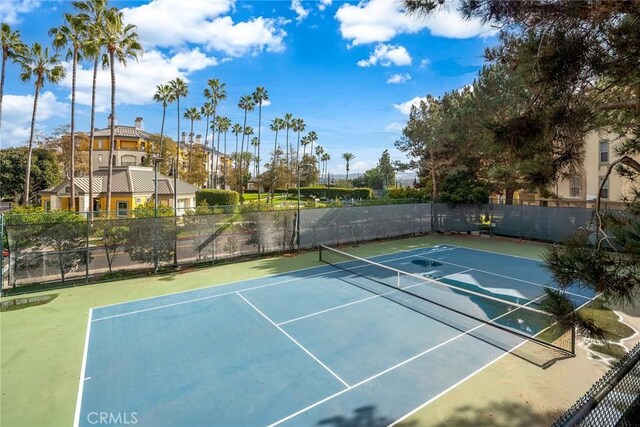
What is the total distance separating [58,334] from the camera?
302 inches

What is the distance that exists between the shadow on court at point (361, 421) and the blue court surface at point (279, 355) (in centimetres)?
2

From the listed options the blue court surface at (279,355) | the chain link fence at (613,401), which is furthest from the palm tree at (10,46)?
the chain link fence at (613,401)

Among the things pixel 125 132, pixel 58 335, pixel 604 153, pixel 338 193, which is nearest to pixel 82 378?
pixel 58 335

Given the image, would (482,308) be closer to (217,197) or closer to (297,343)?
(297,343)

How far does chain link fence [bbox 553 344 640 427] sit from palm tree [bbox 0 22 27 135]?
29.3 m

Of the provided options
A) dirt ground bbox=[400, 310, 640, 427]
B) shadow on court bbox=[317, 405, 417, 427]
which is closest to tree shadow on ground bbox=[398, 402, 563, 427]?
dirt ground bbox=[400, 310, 640, 427]

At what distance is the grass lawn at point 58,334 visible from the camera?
519 centimetres

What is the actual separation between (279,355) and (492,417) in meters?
3.80

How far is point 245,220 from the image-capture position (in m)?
15.2

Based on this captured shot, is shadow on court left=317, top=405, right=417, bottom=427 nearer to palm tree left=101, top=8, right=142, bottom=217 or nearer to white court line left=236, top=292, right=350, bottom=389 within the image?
white court line left=236, top=292, right=350, bottom=389

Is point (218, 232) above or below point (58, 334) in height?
above

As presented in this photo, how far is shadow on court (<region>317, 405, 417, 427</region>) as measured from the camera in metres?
4.72

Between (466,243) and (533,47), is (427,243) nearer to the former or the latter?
(466,243)

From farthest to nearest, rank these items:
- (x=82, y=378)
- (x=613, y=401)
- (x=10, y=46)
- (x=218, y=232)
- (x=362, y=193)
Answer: (x=362, y=193) < (x=10, y=46) < (x=218, y=232) < (x=82, y=378) < (x=613, y=401)
